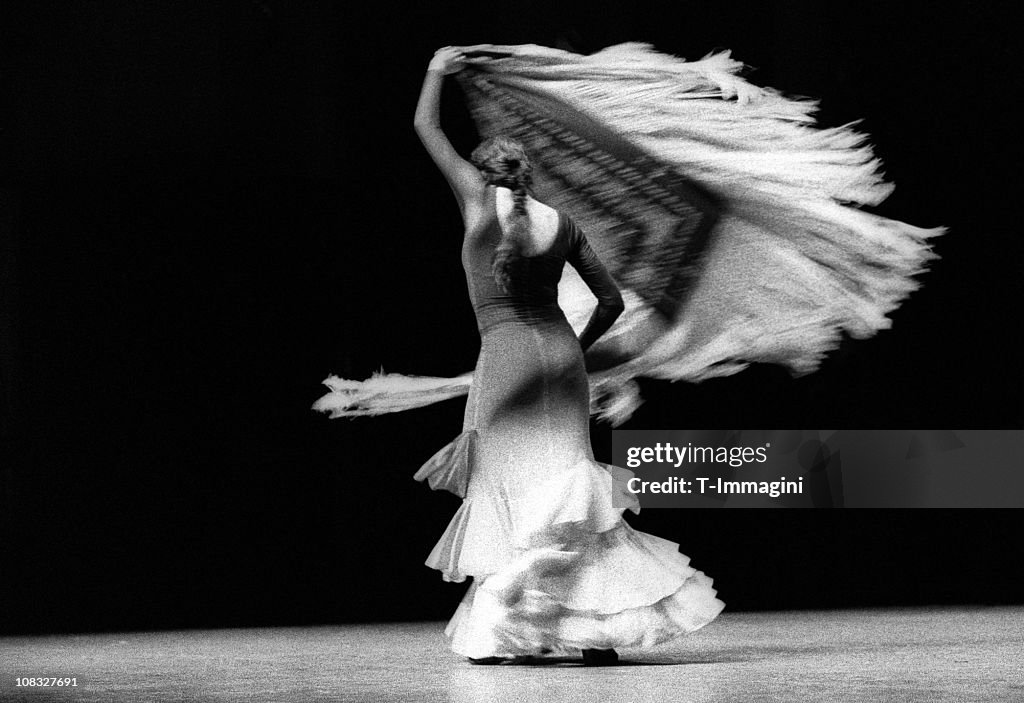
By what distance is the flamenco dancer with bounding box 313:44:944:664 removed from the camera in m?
3.95

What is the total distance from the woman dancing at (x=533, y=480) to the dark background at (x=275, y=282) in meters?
1.20

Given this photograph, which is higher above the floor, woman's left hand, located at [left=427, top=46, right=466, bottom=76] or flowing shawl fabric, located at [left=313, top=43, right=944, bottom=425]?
woman's left hand, located at [left=427, top=46, right=466, bottom=76]

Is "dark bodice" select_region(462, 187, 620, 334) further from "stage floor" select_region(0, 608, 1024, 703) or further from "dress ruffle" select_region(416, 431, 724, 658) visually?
"stage floor" select_region(0, 608, 1024, 703)

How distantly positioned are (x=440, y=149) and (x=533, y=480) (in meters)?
0.92

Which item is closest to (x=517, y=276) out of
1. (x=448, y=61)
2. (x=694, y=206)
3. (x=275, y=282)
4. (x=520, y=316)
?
(x=520, y=316)

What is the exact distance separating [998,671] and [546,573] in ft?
3.61

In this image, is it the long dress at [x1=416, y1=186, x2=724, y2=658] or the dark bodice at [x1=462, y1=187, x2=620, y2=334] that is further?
the dark bodice at [x1=462, y1=187, x2=620, y2=334]

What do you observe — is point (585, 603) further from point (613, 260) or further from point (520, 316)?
point (613, 260)

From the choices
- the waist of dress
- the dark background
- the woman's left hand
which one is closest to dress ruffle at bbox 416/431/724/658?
the waist of dress

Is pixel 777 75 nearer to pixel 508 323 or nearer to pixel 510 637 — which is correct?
pixel 508 323

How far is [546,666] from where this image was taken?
151 inches

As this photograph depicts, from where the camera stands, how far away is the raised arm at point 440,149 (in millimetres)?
4031

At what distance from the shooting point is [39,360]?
16.7ft

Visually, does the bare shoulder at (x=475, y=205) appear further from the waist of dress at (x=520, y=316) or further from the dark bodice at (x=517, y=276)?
the waist of dress at (x=520, y=316)
